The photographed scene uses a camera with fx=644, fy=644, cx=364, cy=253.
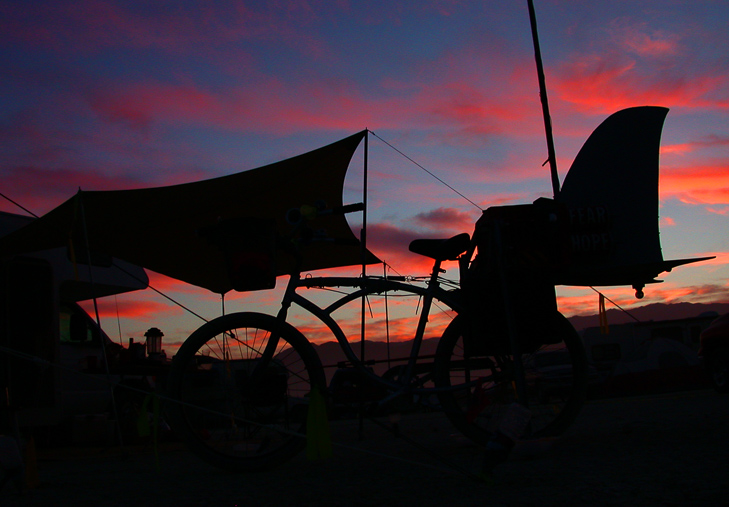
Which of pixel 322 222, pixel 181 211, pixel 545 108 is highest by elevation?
pixel 545 108

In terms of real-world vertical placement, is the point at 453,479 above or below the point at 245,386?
below

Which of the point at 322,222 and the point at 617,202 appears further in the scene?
the point at 322,222

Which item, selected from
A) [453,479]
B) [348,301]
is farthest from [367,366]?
[453,479]

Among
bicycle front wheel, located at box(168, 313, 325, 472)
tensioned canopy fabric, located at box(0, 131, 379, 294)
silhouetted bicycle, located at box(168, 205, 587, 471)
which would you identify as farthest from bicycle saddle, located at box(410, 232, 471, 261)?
tensioned canopy fabric, located at box(0, 131, 379, 294)

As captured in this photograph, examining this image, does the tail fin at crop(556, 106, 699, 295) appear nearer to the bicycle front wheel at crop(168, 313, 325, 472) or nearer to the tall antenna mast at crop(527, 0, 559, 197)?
the bicycle front wheel at crop(168, 313, 325, 472)

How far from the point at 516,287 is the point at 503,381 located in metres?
0.70

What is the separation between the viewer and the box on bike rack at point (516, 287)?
12.3 ft

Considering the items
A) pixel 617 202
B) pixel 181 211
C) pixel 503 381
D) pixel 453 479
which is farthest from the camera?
pixel 181 211

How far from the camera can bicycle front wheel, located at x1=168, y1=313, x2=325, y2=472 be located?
368 cm

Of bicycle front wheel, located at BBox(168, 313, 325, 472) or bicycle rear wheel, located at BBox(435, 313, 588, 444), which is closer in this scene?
bicycle front wheel, located at BBox(168, 313, 325, 472)

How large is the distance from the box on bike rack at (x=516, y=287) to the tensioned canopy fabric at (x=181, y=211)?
2729mm

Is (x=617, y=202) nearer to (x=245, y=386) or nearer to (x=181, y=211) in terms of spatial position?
(x=245, y=386)

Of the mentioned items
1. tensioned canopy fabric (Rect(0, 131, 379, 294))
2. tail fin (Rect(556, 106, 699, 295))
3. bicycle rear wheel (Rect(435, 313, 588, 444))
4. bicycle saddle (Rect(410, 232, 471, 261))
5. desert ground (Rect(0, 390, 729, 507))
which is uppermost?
tensioned canopy fabric (Rect(0, 131, 379, 294))

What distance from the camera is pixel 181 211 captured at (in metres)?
7.29
